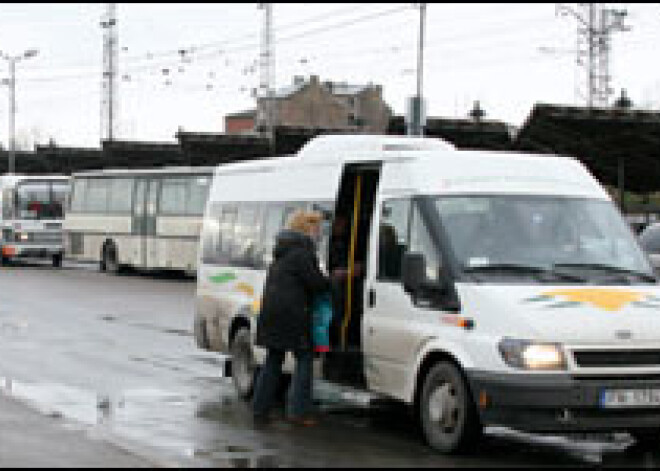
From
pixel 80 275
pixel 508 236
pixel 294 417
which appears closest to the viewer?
pixel 508 236

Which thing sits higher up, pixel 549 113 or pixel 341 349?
pixel 549 113

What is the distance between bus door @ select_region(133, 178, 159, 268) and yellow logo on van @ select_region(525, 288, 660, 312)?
26972 mm

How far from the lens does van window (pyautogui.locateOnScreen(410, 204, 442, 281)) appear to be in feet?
32.4

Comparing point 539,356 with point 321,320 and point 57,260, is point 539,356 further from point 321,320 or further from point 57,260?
point 57,260

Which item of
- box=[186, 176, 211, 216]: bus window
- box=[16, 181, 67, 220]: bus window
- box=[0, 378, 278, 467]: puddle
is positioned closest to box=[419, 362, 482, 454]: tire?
box=[0, 378, 278, 467]: puddle

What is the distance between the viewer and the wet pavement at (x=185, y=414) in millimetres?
9484

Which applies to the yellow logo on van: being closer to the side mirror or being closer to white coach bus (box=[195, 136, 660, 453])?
white coach bus (box=[195, 136, 660, 453])

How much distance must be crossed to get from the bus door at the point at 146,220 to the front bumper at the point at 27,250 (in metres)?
5.52

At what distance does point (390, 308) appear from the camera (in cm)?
1038

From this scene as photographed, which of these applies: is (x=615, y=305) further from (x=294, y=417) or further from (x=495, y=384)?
(x=294, y=417)

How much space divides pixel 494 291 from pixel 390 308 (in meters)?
1.28

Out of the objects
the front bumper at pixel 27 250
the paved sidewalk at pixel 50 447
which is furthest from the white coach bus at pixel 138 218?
the paved sidewalk at pixel 50 447

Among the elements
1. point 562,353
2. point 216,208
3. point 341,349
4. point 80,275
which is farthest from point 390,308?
point 80,275

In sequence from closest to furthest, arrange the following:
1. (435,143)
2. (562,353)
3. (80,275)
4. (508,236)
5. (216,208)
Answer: (562,353)
(508,236)
(435,143)
(216,208)
(80,275)
